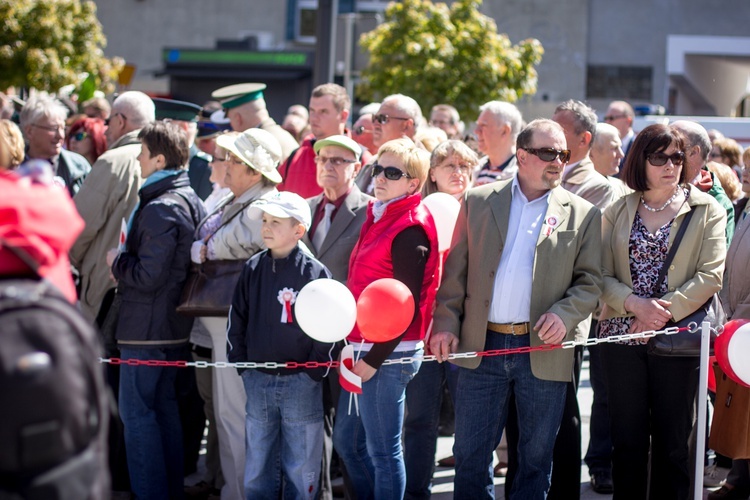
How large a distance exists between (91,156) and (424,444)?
4018 mm

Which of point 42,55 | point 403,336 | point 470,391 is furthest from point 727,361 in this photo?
point 42,55

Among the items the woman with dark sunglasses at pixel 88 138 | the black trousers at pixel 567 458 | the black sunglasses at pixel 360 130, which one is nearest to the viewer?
the black trousers at pixel 567 458

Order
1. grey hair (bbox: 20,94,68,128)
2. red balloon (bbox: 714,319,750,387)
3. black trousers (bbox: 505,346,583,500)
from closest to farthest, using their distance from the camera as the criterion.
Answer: red balloon (bbox: 714,319,750,387)
black trousers (bbox: 505,346,583,500)
grey hair (bbox: 20,94,68,128)

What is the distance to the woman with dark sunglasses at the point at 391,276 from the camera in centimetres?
493

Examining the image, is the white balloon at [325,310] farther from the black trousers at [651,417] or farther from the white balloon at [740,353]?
the white balloon at [740,353]

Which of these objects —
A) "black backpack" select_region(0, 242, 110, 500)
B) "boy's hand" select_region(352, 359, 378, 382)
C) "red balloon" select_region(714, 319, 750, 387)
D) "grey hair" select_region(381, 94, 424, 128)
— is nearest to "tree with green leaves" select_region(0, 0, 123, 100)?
"grey hair" select_region(381, 94, 424, 128)

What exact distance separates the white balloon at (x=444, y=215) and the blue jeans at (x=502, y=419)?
2.62 feet

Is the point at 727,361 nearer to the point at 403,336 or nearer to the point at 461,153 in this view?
the point at 403,336

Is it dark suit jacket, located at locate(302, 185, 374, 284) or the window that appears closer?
dark suit jacket, located at locate(302, 185, 374, 284)

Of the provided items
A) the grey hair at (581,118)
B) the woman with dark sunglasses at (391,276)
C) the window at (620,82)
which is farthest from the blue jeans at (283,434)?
the window at (620,82)

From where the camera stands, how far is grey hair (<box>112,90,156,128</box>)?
23.1ft

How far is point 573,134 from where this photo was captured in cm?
627

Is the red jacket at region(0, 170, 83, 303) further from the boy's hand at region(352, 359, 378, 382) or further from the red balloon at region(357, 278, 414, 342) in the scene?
the boy's hand at region(352, 359, 378, 382)

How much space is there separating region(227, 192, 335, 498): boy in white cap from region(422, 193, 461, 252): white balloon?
30.0 inches
